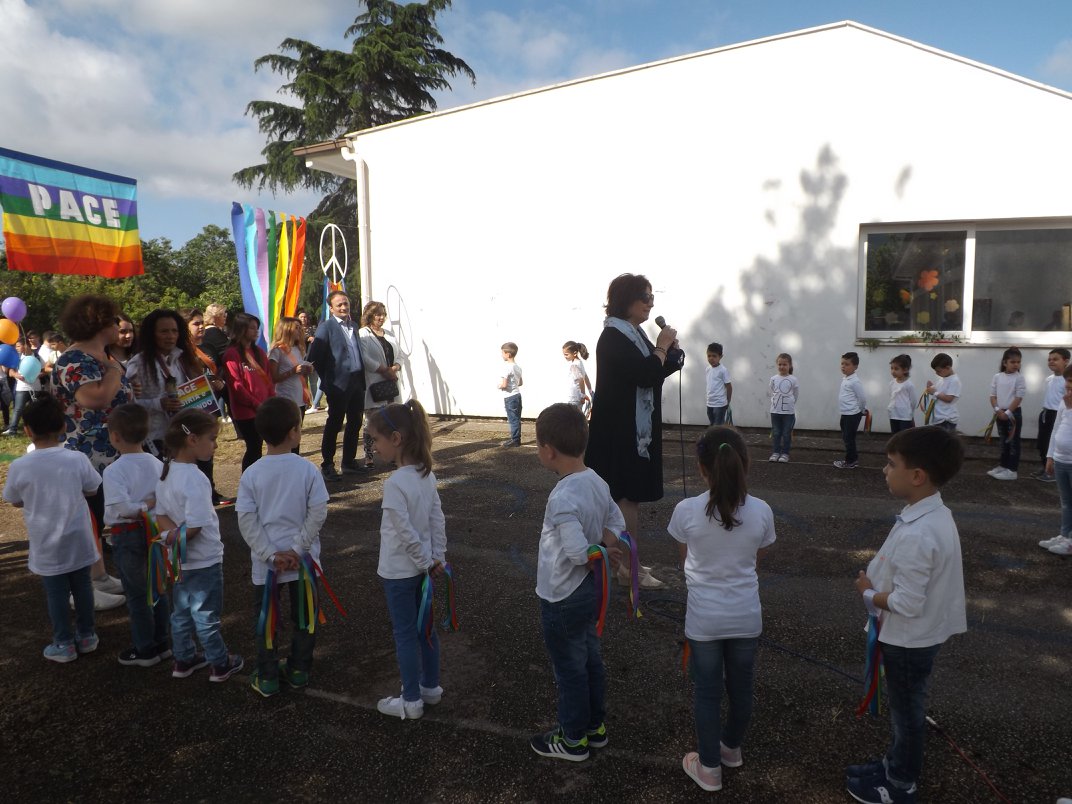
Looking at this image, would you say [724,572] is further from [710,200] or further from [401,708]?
[710,200]

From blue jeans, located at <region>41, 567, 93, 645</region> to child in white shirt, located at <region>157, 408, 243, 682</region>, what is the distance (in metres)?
0.72

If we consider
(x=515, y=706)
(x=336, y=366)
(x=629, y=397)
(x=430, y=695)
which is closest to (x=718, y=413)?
(x=336, y=366)

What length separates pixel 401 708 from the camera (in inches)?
121

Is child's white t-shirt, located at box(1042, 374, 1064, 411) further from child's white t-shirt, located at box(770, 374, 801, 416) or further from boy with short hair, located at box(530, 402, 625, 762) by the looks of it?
boy with short hair, located at box(530, 402, 625, 762)

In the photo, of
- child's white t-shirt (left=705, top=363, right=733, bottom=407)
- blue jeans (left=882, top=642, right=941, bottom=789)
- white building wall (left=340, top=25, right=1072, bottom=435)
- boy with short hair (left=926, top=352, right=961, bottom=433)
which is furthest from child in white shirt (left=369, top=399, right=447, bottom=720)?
white building wall (left=340, top=25, right=1072, bottom=435)

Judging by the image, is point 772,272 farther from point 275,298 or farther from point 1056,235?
point 275,298

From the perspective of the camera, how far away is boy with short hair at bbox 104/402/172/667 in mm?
3420

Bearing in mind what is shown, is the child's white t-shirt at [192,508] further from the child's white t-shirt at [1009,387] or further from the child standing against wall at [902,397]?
the child's white t-shirt at [1009,387]

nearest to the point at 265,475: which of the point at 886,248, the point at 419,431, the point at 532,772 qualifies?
the point at 419,431

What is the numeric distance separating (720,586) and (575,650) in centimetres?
59

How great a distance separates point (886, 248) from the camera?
9633 millimetres

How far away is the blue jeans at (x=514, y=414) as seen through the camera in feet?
31.1

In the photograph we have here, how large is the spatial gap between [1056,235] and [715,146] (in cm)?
459

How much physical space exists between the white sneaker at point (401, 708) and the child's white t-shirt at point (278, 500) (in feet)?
2.32
